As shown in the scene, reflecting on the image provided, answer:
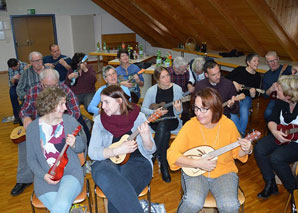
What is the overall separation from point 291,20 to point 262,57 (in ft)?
5.32

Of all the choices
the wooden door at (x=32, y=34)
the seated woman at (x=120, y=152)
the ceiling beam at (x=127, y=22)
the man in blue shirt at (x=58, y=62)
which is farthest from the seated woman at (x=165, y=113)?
the wooden door at (x=32, y=34)

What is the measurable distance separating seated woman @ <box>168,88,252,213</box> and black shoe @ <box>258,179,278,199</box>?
896 mm

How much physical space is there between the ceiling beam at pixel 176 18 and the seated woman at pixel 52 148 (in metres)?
5.03

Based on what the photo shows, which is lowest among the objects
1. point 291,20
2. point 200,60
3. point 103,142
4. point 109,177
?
point 109,177

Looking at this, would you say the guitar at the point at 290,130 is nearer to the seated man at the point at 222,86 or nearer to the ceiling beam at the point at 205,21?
the seated man at the point at 222,86

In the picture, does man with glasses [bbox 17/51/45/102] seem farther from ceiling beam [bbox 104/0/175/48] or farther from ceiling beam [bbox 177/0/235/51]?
ceiling beam [bbox 104/0/175/48]

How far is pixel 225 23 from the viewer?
5.99 metres

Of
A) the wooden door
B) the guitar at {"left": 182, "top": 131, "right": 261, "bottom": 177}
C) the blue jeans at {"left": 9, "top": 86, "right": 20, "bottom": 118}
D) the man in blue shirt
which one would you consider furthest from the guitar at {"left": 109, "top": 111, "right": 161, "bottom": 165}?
the wooden door

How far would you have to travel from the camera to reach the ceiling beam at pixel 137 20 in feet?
28.0

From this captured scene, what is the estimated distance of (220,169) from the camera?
78.7 inches

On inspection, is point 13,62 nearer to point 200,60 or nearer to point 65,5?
point 200,60

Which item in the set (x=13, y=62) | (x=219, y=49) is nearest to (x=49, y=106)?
(x=13, y=62)

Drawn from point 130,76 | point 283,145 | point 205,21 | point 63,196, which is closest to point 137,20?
point 205,21

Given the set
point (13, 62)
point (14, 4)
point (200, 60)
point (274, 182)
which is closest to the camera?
point (274, 182)
